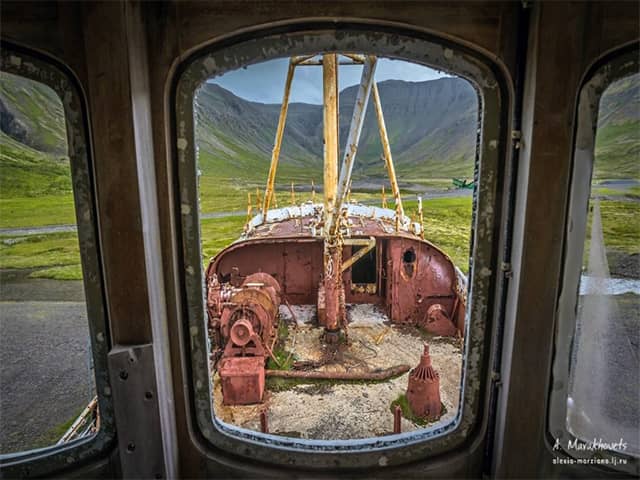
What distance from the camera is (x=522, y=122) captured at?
123cm

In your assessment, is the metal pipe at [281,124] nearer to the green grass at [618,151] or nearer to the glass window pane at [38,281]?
the glass window pane at [38,281]

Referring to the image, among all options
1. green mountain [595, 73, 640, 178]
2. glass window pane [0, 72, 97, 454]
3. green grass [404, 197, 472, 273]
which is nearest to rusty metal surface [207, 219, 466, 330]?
glass window pane [0, 72, 97, 454]

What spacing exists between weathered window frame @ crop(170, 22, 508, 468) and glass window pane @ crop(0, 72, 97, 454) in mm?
476

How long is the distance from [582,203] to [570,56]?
51 cm

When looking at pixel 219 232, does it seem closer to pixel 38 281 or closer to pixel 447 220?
pixel 447 220

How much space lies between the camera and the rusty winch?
4023 millimetres

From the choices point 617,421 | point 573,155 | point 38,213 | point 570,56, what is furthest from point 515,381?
point 38,213

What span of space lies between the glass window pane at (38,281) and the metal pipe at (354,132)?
9.66ft

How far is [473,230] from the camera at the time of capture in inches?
53.8

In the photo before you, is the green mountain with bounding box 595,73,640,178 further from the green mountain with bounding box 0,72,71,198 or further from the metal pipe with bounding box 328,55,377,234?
the metal pipe with bounding box 328,55,377,234

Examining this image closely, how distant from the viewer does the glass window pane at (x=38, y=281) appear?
1.45 metres

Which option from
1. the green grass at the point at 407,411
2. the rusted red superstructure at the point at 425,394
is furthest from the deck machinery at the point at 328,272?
the rusted red superstructure at the point at 425,394

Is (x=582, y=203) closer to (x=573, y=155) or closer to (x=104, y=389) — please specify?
(x=573, y=155)

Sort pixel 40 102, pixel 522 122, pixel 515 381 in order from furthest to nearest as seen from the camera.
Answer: pixel 40 102
pixel 515 381
pixel 522 122
